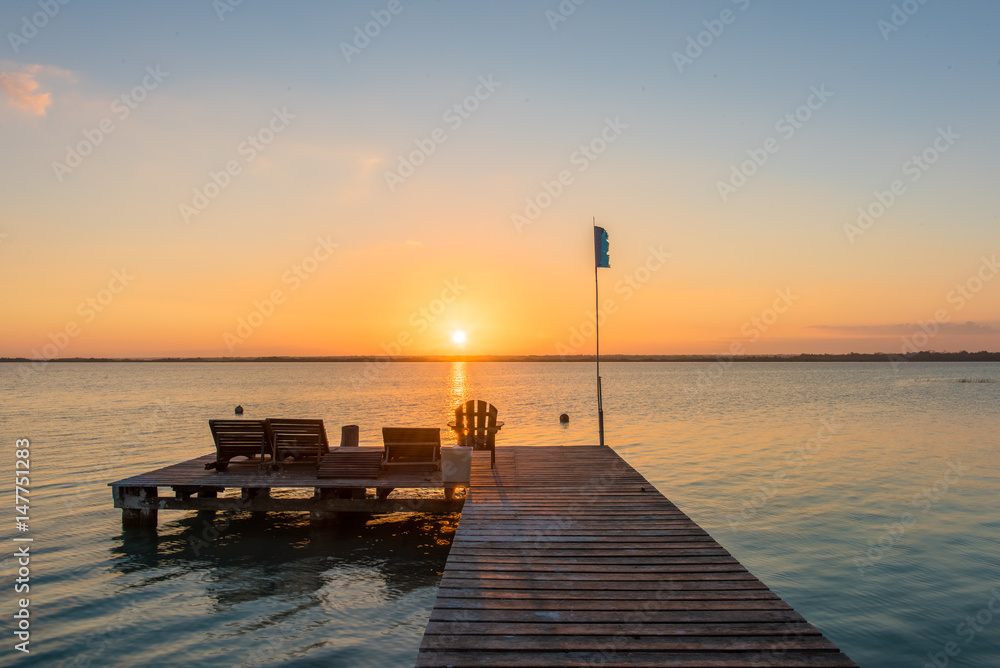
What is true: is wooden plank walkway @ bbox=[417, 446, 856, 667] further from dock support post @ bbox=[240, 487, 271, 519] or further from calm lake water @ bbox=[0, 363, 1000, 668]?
dock support post @ bbox=[240, 487, 271, 519]

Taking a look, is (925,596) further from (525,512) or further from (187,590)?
(187,590)

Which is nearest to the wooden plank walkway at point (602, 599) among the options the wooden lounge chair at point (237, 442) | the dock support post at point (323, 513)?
the dock support post at point (323, 513)

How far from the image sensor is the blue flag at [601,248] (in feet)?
56.6

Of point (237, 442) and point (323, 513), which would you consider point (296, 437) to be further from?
point (323, 513)

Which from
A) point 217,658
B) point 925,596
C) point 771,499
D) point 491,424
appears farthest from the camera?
point 771,499

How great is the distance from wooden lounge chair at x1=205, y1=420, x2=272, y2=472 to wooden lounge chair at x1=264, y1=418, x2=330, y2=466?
21 cm

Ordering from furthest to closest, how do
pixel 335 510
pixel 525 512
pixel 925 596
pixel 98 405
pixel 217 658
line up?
pixel 98 405 → pixel 335 510 → pixel 925 596 → pixel 525 512 → pixel 217 658

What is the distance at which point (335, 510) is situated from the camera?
13.4 meters

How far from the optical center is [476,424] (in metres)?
15.9

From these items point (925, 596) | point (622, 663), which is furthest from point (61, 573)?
point (925, 596)

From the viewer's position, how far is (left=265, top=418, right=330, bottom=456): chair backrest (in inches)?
547

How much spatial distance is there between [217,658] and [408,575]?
3.93 m

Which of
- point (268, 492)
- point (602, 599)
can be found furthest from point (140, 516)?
point (602, 599)

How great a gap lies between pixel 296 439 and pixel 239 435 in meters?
1.29
